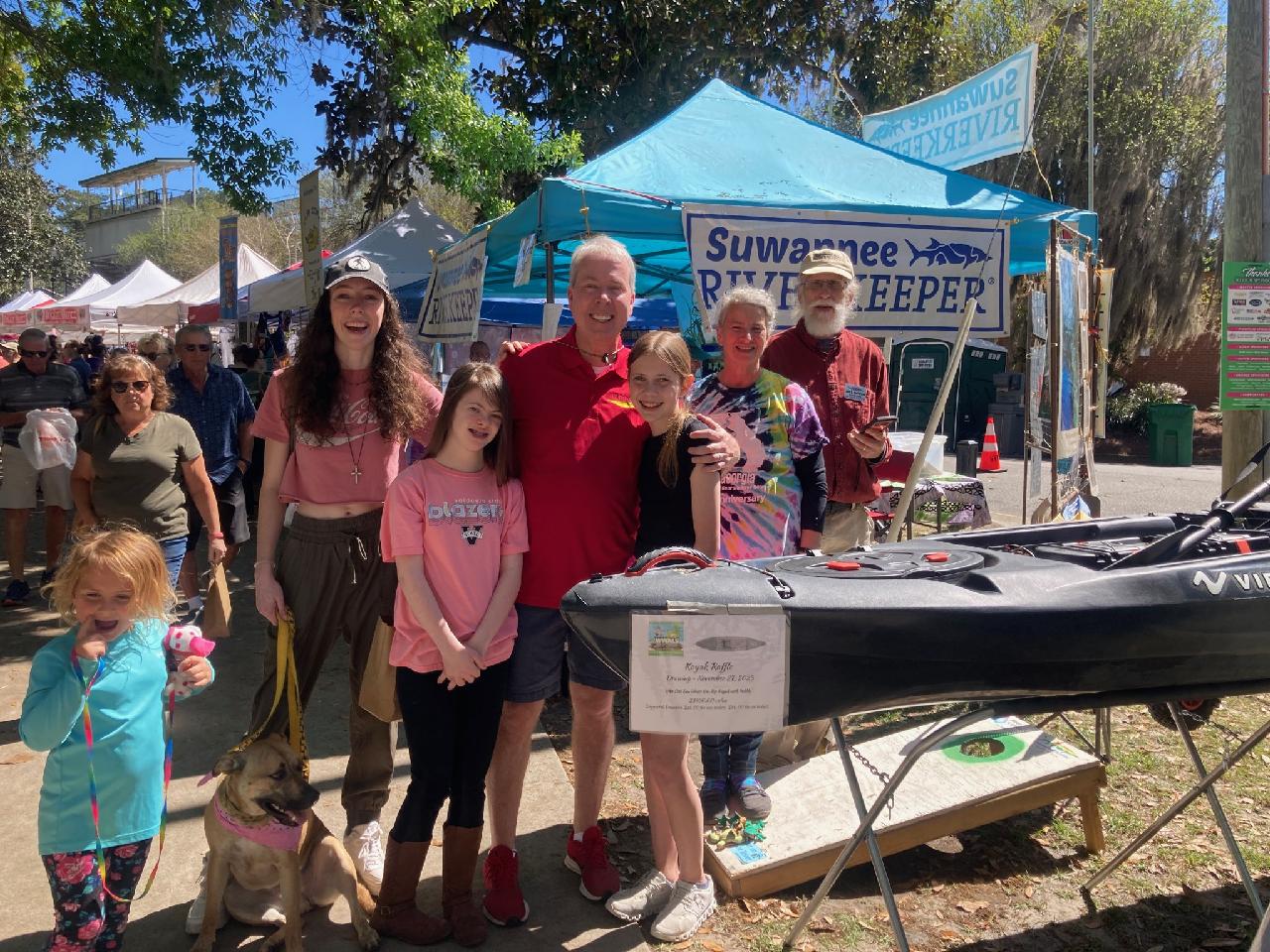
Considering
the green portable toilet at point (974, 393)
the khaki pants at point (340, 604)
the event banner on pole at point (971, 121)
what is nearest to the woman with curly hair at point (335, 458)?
the khaki pants at point (340, 604)

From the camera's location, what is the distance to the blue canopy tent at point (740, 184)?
491 cm

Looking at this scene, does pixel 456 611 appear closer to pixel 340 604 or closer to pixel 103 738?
pixel 340 604

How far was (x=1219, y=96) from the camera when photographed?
18.7 meters

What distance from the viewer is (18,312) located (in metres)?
23.2

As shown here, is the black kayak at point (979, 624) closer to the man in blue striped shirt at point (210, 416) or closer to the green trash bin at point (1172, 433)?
the man in blue striped shirt at point (210, 416)

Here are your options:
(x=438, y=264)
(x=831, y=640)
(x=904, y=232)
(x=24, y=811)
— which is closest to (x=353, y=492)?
(x=831, y=640)

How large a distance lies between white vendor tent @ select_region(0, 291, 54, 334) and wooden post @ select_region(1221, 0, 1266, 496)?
80.4ft

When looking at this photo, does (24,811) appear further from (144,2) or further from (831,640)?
(144,2)

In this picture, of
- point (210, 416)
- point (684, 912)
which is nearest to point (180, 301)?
point (210, 416)

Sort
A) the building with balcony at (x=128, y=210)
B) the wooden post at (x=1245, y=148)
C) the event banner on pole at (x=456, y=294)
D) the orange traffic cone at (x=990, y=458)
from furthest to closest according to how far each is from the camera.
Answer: the building with balcony at (x=128, y=210) < the orange traffic cone at (x=990, y=458) < the event banner on pole at (x=456, y=294) < the wooden post at (x=1245, y=148)

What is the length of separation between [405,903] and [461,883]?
0.16 m

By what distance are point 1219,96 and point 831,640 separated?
2126cm

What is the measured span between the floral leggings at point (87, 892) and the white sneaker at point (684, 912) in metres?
1.39

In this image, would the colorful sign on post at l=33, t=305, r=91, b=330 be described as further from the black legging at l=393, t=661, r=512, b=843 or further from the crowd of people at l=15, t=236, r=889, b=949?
the black legging at l=393, t=661, r=512, b=843
